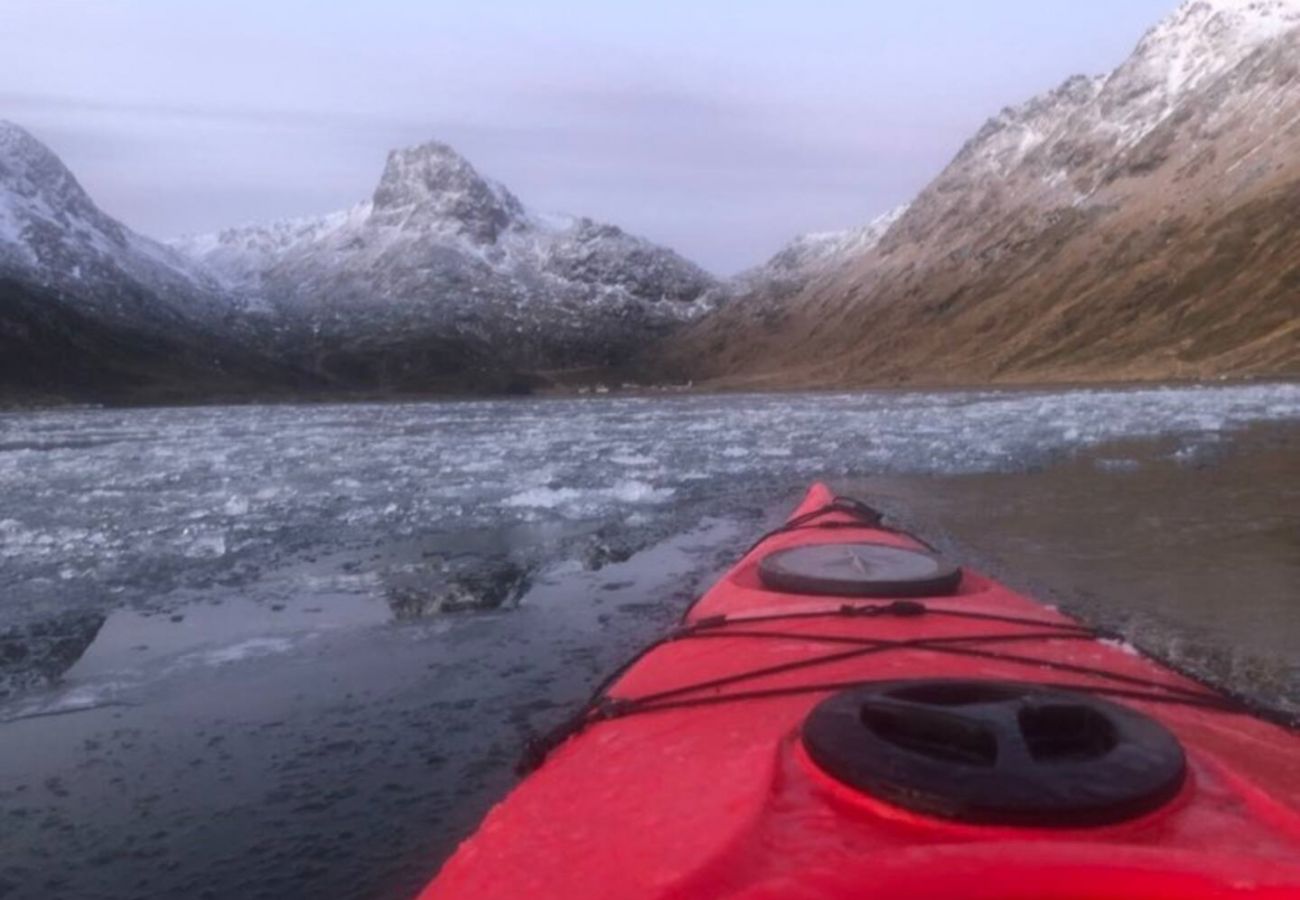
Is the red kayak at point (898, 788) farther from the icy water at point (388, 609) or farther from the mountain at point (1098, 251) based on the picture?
the mountain at point (1098, 251)

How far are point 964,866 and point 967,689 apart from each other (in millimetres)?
1123

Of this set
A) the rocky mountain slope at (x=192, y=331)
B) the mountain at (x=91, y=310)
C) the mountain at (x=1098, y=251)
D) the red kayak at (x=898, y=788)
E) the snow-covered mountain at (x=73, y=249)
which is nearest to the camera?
the red kayak at (x=898, y=788)

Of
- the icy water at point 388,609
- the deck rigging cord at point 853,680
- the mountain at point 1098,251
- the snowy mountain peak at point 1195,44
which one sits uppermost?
the snowy mountain peak at point 1195,44

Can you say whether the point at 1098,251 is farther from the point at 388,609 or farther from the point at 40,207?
the point at 40,207

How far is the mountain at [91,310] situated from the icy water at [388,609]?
298 ft

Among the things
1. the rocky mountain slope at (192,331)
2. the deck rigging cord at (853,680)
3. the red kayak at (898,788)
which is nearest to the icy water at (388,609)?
the deck rigging cord at (853,680)

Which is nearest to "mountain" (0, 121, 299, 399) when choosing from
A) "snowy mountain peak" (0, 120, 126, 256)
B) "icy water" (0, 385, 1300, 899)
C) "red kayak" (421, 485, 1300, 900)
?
"snowy mountain peak" (0, 120, 126, 256)

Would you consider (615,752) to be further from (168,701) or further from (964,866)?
(168,701)

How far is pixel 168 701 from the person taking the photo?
17.2ft

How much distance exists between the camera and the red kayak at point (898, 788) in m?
1.96

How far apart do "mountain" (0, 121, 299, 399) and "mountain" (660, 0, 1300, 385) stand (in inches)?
1999

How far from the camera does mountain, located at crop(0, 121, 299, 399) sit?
102 m

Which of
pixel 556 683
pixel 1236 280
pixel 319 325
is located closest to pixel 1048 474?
pixel 556 683

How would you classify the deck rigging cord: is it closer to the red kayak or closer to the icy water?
the red kayak
